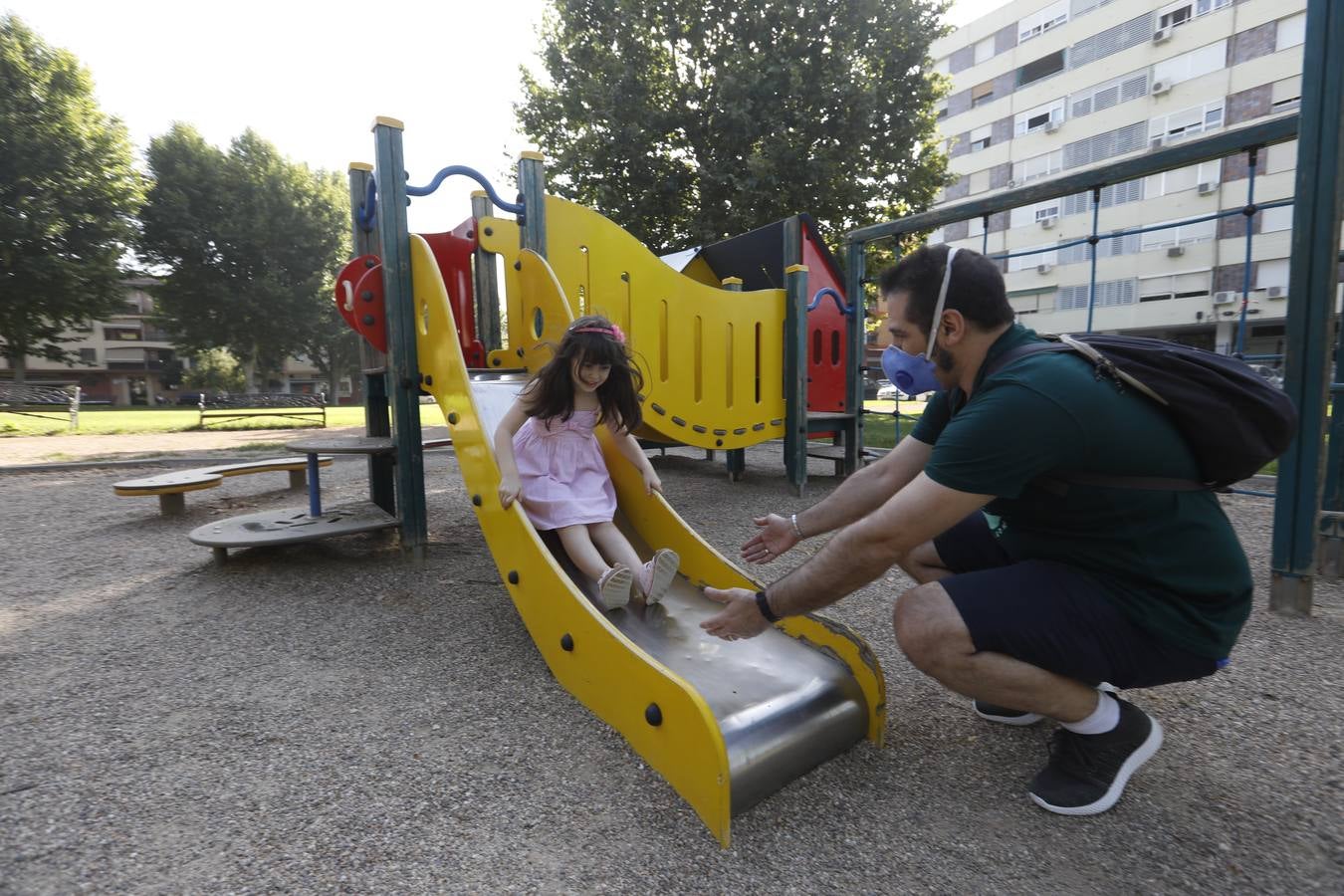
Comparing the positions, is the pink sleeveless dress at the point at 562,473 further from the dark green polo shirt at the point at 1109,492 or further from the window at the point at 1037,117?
the window at the point at 1037,117

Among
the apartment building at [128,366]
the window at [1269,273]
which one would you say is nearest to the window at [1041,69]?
the window at [1269,273]

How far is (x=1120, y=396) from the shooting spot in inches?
53.6

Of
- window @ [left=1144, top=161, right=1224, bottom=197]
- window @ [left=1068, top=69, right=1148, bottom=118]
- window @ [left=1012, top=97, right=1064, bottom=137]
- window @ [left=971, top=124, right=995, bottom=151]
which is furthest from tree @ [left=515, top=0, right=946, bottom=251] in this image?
window @ [left=971, top=124, right=995, bottom=151]

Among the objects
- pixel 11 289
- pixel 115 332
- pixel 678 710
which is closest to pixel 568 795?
pixel 678 710

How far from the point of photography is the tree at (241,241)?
855 inches

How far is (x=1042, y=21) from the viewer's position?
24.8 m

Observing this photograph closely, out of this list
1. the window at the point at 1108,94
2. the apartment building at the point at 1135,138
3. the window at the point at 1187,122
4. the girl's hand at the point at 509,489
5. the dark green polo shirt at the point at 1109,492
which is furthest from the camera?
the window at the point at 1108,94

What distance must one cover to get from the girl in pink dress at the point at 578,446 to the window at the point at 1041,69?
29.4m

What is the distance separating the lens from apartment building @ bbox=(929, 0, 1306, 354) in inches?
746

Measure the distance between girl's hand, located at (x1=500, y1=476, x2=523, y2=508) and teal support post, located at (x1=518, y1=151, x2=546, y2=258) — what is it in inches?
79.8

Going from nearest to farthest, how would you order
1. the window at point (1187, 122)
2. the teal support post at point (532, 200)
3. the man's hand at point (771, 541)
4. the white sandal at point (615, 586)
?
the man's hand at point (771, 541) < the white sandal at point (615, 586) < the teal support post at point (532, 200) < the window at point (1187, 122)

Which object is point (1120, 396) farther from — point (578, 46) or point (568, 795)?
point (578, 46)

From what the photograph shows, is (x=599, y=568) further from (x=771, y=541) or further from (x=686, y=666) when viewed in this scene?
(x=771, y=541)

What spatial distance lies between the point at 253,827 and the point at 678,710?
97 cm
